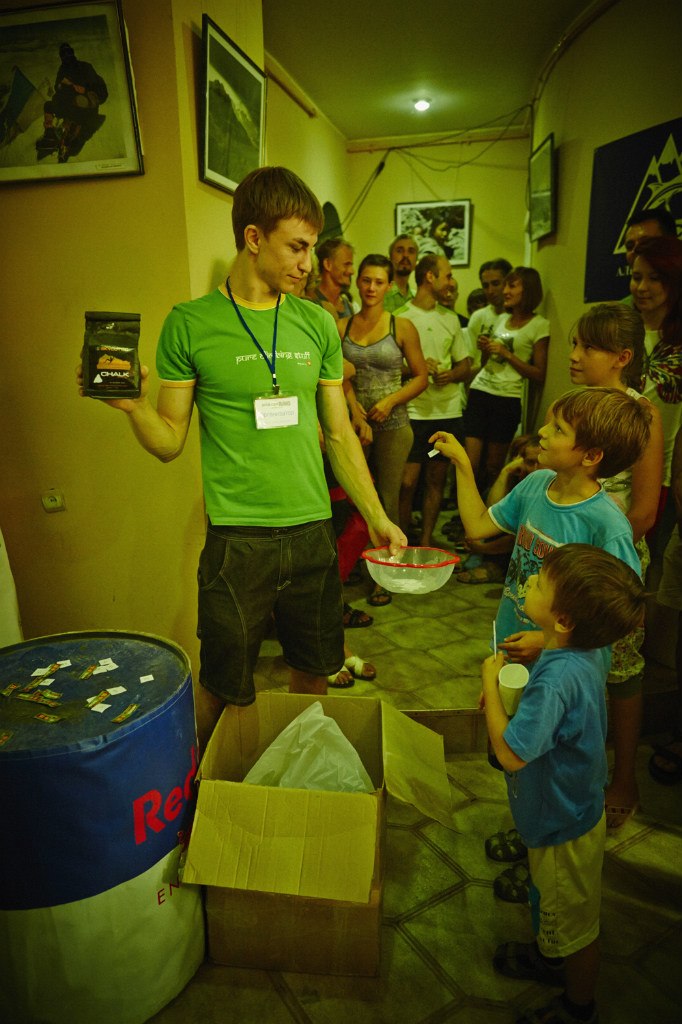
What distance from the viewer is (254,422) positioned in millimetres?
1442

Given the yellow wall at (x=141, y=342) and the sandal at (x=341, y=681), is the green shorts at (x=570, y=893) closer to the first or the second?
the sandal at (x=341, y=681)

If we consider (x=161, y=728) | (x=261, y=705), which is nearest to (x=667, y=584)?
(x=261, y=705)

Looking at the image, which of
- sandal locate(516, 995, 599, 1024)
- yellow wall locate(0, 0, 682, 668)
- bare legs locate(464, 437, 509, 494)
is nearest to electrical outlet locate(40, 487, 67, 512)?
yellow wall locate(0, 0, 682, 668)

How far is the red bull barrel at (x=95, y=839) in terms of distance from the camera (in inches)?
40.6

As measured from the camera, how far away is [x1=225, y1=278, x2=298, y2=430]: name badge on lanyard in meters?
1.43

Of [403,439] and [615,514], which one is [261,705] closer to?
[615,514]

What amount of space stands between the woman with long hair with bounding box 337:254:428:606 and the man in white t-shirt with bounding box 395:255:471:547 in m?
0.36

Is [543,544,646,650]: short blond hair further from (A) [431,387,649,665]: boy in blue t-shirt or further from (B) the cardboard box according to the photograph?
(B) the cardboard box

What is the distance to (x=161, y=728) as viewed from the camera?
3.72ft

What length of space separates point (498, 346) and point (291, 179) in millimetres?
2540

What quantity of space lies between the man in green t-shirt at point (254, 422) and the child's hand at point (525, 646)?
0.51m

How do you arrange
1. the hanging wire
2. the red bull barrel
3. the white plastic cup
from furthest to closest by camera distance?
1. the hanging wire
2. the white plastic cup
3. the red bull barrel

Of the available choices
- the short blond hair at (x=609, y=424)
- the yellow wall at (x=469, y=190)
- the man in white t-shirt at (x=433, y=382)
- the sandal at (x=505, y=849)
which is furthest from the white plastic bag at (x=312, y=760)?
the yellow wall at (x=469, y=190)

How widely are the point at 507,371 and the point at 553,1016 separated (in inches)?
126
